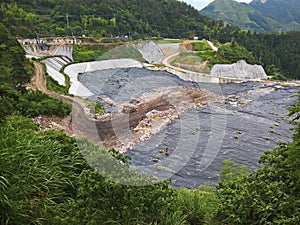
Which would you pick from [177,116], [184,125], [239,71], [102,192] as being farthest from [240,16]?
[102,192]

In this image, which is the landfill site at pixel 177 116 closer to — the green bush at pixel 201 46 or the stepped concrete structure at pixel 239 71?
the stepped concrete structure at pixel 239 71

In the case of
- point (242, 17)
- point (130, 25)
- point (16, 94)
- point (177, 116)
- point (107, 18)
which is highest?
point (242, 17)

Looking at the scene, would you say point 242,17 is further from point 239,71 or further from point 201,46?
point 239,71

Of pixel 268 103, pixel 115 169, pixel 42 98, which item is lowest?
pixel 268 103

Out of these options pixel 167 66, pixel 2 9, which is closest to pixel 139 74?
pixel 167 66

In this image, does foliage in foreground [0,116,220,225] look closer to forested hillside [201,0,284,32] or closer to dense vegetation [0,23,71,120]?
dense vegetation [0,23,71,120]

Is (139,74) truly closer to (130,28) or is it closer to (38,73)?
(38,73)

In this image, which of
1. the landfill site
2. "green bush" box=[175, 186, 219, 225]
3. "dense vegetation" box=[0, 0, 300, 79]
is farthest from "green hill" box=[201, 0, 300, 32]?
"green bush" box=[175, 186, 219, 225]

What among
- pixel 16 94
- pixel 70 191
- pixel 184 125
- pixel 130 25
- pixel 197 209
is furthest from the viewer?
pixel 130 25
